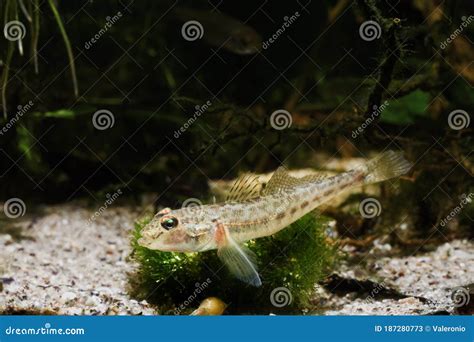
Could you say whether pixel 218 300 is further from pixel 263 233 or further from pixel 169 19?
pixel 169 19
